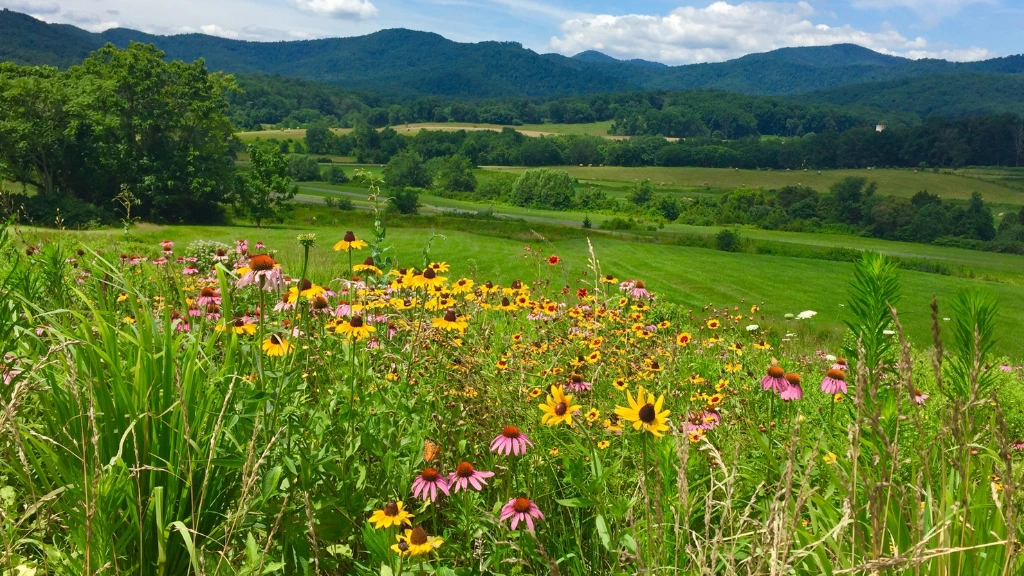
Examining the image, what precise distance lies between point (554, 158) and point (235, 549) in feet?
459

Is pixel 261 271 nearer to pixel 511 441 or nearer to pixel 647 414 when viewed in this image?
pixel 511 441

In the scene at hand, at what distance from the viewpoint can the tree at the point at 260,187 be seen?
5509cm

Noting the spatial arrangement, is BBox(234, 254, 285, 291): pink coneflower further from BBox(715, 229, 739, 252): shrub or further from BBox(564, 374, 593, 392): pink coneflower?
BBox(715, 229, 739, 252): shrub

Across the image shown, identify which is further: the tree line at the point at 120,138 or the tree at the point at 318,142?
the tree at the point at 318,142

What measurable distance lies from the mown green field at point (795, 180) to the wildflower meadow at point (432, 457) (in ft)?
357

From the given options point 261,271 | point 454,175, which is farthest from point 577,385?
point 454,175

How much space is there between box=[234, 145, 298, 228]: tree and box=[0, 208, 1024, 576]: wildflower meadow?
5524cm

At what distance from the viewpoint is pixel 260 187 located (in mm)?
55469

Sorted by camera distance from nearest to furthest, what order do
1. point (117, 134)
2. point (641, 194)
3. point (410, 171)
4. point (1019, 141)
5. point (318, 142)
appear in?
point (117, 134)
point (641, 194)
point (410, 171)
point (1019, 141)
point (318, 142)

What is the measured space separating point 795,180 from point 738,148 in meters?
31.8

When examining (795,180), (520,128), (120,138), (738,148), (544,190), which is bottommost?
(544,190)

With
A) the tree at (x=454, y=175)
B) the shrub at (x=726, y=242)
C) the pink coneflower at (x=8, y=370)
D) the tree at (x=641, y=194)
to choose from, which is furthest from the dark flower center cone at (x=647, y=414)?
the tree at (x=454, y=175)

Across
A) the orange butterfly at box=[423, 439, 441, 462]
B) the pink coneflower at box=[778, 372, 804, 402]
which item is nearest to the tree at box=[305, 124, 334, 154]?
the orange butterfly at box=[423, 439, 441, 462]

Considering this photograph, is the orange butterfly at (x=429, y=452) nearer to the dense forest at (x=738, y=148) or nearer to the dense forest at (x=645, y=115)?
the dense forest at (x=738, y=148)
